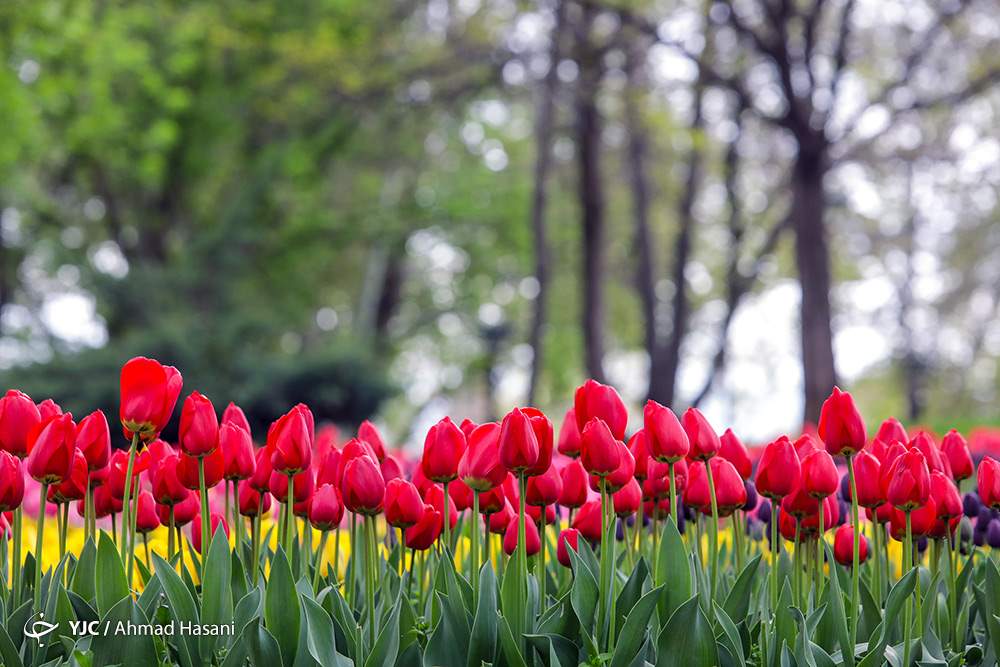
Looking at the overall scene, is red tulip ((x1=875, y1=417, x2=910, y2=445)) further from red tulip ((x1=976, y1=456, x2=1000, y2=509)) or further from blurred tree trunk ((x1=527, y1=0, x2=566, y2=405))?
blurred tree trunk ((x1=527, y1=0, x2=566, y2=405))

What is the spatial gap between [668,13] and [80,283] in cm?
1031

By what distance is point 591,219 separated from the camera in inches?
623

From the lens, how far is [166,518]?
2.53 metres

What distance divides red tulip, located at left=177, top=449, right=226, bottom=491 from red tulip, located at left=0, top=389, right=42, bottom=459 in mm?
312

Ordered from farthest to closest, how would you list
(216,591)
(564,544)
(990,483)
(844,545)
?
1. (844,545)
2. (564,544)
3. (990,483)
4. (216,591)

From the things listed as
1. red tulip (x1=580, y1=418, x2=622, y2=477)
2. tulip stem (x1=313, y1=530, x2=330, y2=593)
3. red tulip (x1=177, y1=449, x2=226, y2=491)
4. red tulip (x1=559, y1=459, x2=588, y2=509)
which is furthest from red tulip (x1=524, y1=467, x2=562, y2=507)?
red tulip (x1=177, y1=449, x2=226, y2=491)

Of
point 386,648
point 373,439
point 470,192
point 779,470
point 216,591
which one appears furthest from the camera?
point 470,192

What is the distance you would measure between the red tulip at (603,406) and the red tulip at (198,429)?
746 mm

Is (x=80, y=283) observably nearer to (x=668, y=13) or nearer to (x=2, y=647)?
(x=668, y=13)

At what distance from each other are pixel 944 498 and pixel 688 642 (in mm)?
730

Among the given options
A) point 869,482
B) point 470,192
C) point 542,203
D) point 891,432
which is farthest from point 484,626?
point 470,192

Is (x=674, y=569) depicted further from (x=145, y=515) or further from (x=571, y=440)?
(x=145, y=515)

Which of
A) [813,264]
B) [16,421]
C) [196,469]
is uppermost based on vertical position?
[813,264]

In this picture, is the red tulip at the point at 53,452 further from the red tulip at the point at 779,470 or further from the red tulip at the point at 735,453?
the red tulip at the point at 735,453
